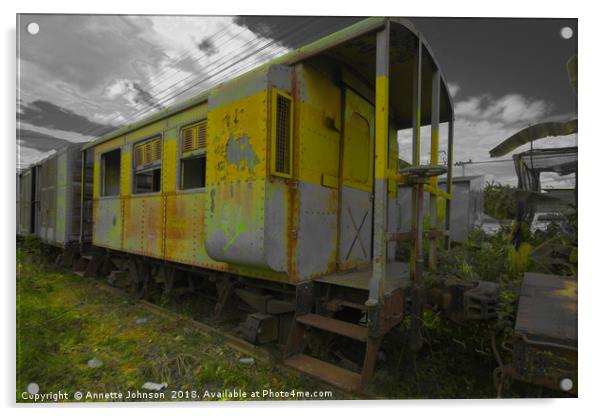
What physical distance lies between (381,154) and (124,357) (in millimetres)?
3427

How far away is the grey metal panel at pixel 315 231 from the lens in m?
3.46

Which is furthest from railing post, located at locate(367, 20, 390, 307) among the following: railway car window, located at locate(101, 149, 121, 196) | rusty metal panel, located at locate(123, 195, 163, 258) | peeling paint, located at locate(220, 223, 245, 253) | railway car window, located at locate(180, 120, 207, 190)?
railway car window, located at locate(101, 149, 121, 196)

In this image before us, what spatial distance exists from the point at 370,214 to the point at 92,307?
473cm

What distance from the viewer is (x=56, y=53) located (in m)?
3.02

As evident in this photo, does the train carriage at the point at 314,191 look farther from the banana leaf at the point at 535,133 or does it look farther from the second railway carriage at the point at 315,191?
the banana leaf at the point at 535,133

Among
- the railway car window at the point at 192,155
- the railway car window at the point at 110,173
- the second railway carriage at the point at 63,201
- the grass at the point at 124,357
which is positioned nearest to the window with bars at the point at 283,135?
the railway car window at the point at 192,155

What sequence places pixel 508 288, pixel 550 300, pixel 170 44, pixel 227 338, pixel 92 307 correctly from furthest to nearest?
pixel 92 307 < pixel 227 338 < pixel 508 288 < pixel 170 44 < pixel 550 300

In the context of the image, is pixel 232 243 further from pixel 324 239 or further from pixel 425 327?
pixel 425 327

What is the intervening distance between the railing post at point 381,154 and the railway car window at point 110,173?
6.02 metres

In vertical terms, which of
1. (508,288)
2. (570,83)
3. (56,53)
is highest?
(56,53)

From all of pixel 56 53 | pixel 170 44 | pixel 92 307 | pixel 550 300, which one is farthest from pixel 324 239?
pixel 92 307

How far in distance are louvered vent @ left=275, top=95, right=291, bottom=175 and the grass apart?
77.4 inches

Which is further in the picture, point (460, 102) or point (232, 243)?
point (460, 102)

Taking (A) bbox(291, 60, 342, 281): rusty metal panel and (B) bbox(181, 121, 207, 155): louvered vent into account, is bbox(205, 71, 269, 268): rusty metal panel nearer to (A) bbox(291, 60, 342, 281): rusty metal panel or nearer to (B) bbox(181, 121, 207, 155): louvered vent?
(A) bbox(291, 60, 342, 281): rusty metal panel
